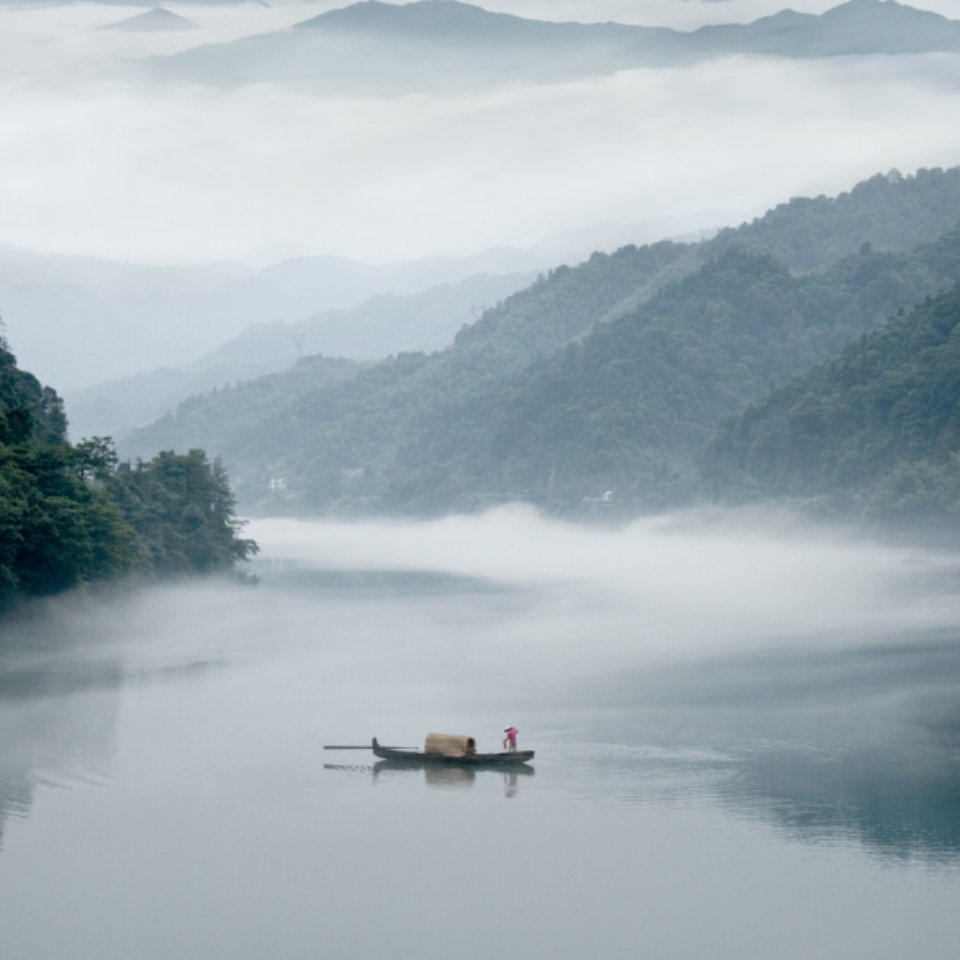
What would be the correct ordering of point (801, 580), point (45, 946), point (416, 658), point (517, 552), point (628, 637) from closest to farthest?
point (45, 946)
point (416, 658)
point (628, 637)
point (801, 580)
point (517, 552)

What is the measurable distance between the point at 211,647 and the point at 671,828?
35.2m

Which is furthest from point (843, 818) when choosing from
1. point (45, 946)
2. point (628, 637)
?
point (628, 637)

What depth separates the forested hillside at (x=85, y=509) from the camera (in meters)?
63.1

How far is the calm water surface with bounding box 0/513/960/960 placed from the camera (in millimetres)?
30828

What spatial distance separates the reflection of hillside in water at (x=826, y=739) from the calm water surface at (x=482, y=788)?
15 centimetres

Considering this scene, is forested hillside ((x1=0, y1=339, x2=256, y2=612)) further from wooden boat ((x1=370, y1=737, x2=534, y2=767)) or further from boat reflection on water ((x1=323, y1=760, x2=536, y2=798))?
wooden boat ((x1=370, y1=737, x2=534, y2=767))

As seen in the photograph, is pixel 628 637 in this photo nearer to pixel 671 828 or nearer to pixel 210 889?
pixel 671 828

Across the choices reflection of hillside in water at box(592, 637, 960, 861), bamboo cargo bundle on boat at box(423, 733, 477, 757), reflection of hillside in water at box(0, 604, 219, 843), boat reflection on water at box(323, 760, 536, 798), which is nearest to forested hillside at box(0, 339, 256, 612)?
reflection of hillside in water at box(0, 604, 219, 843)

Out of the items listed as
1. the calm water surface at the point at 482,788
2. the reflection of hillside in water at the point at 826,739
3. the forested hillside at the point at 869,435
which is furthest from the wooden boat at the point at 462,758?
the forested hillside at the point at 869,435

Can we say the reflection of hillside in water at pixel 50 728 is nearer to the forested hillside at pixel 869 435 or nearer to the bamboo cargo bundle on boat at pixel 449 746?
the bamboo cargo bundle on boat at pixel 449 746

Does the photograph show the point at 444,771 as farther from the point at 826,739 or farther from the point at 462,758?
the point at 826,739

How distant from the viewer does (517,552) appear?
152 meters

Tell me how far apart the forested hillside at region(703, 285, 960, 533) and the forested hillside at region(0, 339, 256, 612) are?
5101 centimetres

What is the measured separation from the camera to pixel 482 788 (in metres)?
41.3
